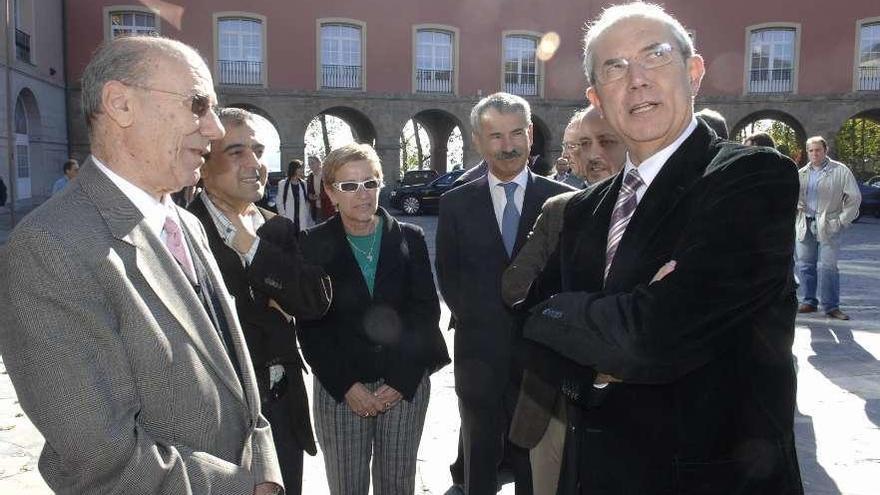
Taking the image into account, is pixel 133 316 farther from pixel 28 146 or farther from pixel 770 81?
pixel 770 81

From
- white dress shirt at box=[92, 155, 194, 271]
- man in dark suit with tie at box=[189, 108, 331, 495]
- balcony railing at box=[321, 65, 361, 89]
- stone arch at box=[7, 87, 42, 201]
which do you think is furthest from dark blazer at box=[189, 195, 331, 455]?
balcony railing at box=[321, 65, 361, 89]

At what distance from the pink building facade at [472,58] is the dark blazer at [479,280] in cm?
2265

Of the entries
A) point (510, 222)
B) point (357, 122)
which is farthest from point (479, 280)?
point (357, 122)

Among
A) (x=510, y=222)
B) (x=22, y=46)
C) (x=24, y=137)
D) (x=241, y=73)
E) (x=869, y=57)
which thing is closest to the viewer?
(x=510, y=222)

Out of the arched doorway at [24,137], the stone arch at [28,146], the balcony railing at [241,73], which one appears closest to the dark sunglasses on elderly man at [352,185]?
the arched doorway at [24,137]

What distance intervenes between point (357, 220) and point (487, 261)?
65cm

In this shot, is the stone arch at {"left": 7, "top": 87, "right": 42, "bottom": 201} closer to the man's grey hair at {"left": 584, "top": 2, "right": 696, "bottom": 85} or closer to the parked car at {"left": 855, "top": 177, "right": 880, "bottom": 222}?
the man's grey hair at {"left": 584, "top": 2, "right": 696, "bottom": 85}

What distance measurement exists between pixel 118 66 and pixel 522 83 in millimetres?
26416

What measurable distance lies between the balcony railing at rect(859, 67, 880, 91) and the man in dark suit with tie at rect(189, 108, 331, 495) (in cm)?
2921

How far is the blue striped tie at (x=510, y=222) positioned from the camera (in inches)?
128

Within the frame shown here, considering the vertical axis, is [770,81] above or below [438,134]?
above

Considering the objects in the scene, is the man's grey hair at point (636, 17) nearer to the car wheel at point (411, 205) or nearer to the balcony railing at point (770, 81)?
the car wheel at point (411, 205)

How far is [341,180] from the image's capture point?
2.93 metres

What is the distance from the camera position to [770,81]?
26.8 m
